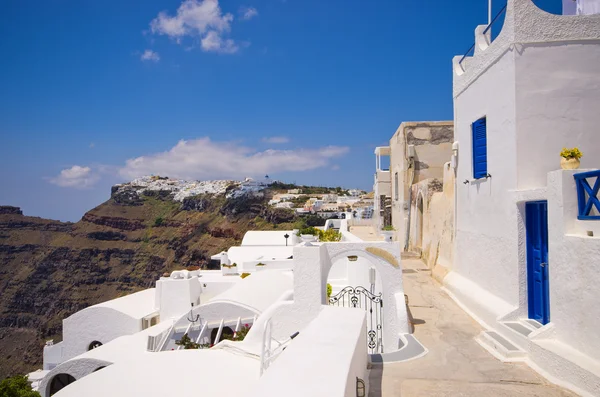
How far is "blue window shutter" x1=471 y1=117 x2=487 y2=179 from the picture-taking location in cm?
798

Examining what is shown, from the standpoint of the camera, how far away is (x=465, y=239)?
360 inches

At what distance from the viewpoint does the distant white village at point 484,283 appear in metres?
4.70

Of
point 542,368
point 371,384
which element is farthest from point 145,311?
point 542,368

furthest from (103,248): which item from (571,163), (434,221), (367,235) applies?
(571,163)

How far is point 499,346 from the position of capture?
20.1 feet

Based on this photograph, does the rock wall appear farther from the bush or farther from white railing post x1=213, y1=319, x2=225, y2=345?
the bush

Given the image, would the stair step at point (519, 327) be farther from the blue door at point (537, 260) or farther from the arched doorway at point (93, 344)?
the arched doorway at point (93, 344)

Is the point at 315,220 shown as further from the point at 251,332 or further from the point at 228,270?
the point at 251,332

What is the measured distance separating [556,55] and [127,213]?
89898mm

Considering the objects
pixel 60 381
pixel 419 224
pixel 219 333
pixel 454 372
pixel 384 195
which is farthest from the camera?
pixel 384 195

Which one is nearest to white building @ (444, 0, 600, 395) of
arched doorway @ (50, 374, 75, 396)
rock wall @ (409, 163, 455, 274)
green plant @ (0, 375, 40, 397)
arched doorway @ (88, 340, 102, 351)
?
rock wall @ (409, 163, 455, 274)

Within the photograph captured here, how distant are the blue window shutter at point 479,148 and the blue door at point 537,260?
1619mm

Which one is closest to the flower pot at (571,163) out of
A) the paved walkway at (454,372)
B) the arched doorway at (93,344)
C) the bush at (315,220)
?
the paved walkway at (454,372)

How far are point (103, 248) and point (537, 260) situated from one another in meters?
79.8
